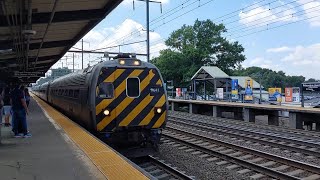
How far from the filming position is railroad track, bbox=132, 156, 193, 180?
796 cm

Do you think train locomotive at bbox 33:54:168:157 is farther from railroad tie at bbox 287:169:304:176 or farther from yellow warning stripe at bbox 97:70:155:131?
railroad tie at bbox 287:169:304:176

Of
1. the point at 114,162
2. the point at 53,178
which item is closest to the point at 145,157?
the point at 114,162

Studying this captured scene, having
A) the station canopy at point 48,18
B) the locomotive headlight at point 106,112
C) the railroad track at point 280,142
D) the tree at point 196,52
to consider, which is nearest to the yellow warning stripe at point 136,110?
the locomotive headlight at point 106,112

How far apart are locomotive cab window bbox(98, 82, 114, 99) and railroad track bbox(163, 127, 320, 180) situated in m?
3.22

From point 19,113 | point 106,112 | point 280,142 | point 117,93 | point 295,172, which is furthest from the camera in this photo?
point 280,142

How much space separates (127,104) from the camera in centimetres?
927

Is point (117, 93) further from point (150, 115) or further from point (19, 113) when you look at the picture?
point (19, 113)

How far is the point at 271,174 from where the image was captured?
8039 mm

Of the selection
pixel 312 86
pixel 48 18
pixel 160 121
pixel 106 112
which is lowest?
pixel 160 121

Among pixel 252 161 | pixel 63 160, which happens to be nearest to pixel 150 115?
pixel 252 161

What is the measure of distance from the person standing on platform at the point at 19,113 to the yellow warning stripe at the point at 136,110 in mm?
2836

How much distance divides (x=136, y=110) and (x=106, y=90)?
0.91m

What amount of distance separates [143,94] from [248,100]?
58.3ft

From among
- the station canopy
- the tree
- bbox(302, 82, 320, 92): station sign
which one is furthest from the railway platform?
the tree
